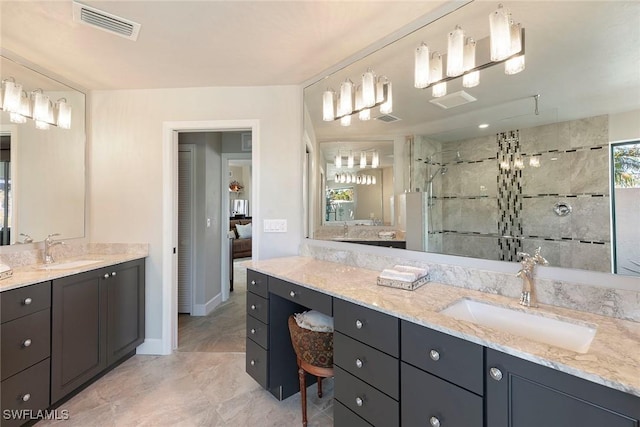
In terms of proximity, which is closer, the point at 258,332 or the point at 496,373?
the point at 496,373

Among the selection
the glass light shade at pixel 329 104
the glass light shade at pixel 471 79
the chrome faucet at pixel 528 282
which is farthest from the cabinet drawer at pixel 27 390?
the glass light shade at pixel 471 79

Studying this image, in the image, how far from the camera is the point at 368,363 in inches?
52.2

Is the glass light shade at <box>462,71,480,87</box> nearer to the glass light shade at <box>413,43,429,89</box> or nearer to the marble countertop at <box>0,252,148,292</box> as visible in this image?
the glass light shade at <box>413,43,429,89</box>

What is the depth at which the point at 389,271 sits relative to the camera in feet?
5.29

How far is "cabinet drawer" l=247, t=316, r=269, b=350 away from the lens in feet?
6.38

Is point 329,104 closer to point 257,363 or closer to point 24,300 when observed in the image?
point 257,363

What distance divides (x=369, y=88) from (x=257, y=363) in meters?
2.08

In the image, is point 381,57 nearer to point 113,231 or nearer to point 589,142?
point 589,142

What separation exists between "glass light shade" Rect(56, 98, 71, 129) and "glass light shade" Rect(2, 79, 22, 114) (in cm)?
31

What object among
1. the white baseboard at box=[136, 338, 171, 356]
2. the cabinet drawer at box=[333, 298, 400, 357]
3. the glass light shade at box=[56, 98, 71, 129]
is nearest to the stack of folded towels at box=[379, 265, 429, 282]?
the cabinet drawer at box=[333, 298, 400, 357]

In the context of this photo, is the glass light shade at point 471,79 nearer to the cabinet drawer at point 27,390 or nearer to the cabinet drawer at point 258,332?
the cabinet drawer at point 258,332

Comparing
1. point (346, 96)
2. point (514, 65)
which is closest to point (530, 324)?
point (514, 65)

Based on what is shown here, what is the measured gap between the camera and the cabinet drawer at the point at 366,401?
1.24 metres

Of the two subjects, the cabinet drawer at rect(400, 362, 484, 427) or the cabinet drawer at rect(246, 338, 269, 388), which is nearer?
the cabinet drawer at rect(400, 362, 484, 427)
